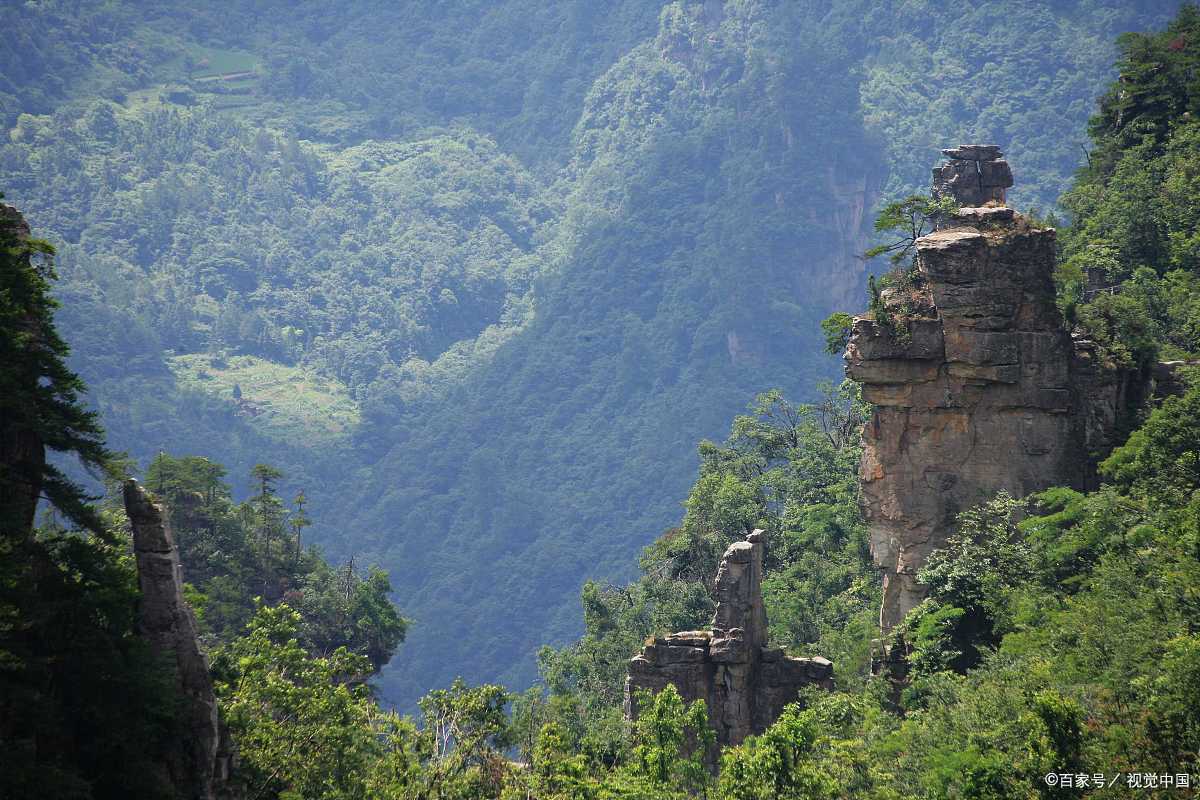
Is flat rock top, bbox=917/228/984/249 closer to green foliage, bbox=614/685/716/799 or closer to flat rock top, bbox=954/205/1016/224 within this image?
flat rock top, bbox=954/205/1016/224

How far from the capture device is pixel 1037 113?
158 metres

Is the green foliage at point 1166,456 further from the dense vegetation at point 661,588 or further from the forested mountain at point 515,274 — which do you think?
the forested mountain at point 515,274

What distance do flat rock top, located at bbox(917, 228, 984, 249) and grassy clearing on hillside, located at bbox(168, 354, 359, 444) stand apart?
110908mm

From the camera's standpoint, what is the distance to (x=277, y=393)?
157375mm

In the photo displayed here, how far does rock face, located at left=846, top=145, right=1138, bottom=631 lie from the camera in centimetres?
4169

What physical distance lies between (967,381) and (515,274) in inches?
5773

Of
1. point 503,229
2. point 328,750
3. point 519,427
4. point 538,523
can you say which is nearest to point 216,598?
point 328,750

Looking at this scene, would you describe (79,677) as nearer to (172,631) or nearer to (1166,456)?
(172,631)

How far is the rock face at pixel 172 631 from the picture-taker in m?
28.5

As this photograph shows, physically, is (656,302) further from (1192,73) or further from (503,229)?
(1192,73)

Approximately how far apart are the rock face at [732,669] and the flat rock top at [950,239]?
9.78 meters

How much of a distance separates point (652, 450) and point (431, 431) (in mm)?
23955

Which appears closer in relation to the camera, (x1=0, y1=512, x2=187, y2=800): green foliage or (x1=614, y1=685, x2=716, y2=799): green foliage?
(x1=0, y1=512, x2=187, y2=800): green foliage

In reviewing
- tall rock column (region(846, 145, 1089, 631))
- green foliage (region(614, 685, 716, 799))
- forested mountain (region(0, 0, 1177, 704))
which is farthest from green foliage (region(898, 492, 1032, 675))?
forested mountain (region(0, 0, 1177, 704))
